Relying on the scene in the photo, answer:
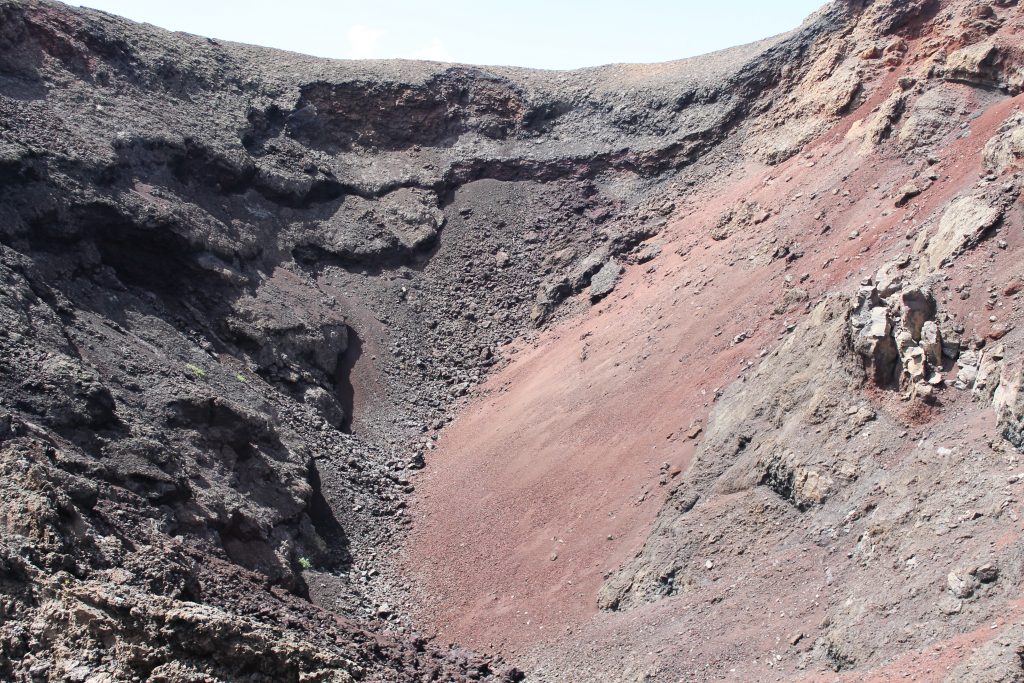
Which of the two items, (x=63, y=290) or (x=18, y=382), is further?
(x=63, y=290)

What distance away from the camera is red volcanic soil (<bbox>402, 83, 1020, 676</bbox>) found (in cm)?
1567

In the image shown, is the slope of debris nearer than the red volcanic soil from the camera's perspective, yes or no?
Yes

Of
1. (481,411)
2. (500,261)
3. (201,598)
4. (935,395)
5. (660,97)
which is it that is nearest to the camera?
(201,598)

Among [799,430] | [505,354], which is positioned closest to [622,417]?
[799,430]

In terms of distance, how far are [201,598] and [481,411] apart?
12707 millimetres

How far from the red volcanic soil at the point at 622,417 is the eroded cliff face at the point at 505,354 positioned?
10cm

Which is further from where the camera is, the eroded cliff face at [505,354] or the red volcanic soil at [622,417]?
the red volcanic soil at [622,417]

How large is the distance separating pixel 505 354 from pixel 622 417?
274 inches

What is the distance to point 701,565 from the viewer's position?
13758 millimetres

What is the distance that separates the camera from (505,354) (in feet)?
83.1

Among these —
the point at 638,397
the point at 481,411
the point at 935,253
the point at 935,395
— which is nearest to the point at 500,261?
the point at 481,411

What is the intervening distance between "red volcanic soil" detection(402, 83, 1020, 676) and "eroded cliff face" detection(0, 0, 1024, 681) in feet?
0.31

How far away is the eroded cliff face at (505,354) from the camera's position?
10852mm

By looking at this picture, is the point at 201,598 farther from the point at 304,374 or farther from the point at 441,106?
the point at 441,106
